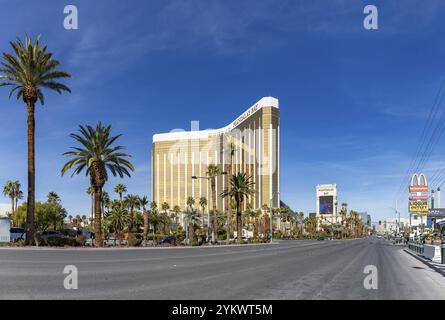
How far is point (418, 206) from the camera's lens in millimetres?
59812

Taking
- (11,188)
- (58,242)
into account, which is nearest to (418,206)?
(58,242)

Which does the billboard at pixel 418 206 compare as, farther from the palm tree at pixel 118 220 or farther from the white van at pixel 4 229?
the palm tree at pixel 118 220

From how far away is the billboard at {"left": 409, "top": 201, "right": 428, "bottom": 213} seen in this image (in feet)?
195

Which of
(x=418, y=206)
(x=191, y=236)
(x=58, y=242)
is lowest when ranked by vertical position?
(x=191, y=236)

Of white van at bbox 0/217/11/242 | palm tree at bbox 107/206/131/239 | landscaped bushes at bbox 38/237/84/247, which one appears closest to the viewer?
landscaped bushes at bbox 38/237/84/247

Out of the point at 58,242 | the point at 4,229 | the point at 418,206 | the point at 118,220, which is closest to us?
the point at 58,242

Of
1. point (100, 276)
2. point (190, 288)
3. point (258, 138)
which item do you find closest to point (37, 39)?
point (100, 276)

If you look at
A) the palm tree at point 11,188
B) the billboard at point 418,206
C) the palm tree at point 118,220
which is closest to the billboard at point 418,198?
the billboard at point 418,206

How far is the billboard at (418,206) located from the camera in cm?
5944

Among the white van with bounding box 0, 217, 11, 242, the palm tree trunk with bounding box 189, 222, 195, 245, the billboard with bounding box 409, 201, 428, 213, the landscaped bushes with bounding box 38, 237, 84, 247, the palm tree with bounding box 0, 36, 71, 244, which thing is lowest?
the palm tree trunk with bounding box 189, 222, 195, 245

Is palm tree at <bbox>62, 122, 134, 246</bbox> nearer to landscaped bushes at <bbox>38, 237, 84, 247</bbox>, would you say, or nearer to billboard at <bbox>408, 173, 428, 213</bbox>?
landscaped bushes at <bbox>38, 237, 84, 247</bbox>

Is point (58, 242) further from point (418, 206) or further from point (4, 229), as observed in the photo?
point (418, 206)

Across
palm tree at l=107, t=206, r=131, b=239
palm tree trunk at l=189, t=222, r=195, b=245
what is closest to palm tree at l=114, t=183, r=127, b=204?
palm tree at l=107, t=206, r=131, b=239
